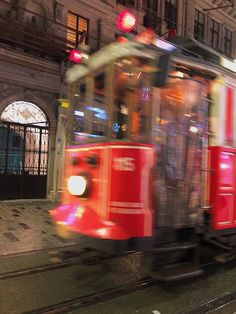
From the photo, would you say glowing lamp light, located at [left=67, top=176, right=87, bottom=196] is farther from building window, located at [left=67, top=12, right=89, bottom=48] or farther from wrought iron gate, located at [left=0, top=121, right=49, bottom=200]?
building window, located at [left=67, top=12, right=89, bottom=48]

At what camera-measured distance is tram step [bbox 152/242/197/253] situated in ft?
15.9

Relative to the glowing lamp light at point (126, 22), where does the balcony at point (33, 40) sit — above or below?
above

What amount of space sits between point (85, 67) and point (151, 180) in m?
2.10

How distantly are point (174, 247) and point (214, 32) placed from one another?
19.4 meters

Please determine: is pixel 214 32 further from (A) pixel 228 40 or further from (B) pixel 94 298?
(B) pixel 94 298

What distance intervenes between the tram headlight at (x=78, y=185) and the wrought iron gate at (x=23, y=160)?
8223 mm

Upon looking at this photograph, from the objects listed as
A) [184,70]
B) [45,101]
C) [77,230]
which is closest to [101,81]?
[184,70]

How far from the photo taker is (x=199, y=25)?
67.7 feet

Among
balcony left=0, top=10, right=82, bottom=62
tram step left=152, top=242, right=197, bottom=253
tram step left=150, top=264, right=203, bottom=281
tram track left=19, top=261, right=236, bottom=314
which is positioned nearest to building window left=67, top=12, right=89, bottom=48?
balcony left=0, top=10, right=82, bottom=62

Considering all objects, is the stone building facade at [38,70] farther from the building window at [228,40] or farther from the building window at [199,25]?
the building window at [228,40]

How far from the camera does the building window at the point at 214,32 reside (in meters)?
21.5

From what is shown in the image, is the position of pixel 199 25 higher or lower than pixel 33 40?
higher

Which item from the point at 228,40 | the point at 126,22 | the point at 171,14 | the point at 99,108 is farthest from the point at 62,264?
the point at 228,40

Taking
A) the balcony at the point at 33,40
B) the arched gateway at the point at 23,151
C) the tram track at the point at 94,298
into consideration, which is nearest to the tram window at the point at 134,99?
the tram track at the point at 94,298
